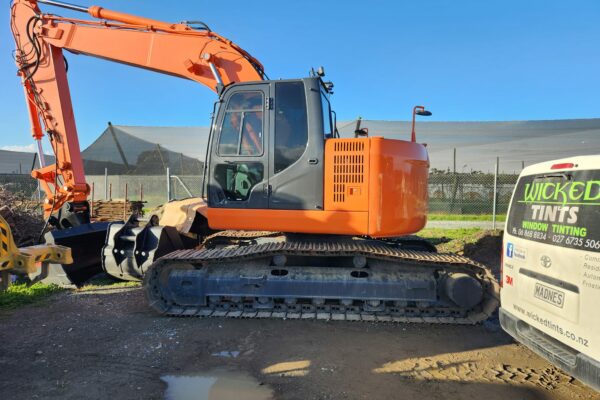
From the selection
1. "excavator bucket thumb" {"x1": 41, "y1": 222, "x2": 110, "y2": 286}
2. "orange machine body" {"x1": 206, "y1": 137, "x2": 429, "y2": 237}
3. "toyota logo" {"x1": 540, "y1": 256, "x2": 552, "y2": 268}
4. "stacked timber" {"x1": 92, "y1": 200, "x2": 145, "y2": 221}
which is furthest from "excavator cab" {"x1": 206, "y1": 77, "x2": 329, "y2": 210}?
"stacked timber" {"x1": 92, "y1": 200, "x2": 145, "y2": 221}

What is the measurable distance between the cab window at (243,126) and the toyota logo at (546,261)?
315 cm

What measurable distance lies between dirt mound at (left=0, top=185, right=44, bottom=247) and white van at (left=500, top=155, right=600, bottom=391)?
835 cm

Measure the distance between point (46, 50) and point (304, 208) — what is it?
16.7 ft

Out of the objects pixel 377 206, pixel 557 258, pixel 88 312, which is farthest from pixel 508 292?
pixel 88 312

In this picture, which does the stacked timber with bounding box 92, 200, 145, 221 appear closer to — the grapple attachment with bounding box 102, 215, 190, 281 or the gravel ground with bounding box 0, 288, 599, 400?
the grapple attachment with bounding box 102, 215, 190, 281

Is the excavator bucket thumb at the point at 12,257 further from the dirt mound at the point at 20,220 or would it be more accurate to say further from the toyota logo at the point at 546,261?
the toyota logo at the point at 546,261

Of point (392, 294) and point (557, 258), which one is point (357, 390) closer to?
point (392, 294)

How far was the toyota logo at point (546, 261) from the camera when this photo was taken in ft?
9.97

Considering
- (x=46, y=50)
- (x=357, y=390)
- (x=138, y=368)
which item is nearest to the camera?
(x=357, y=390)

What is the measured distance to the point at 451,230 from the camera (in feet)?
38.1

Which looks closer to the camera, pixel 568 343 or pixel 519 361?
pixel 568 343

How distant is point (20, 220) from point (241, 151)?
19.5ft

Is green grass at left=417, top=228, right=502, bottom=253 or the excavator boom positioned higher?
the excavator boom

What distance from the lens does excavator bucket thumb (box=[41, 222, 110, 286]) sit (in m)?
5.77
